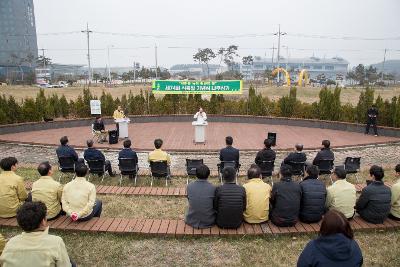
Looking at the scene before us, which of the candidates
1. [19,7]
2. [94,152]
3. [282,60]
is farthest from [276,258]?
[282,60]

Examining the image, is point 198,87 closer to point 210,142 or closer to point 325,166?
point 210,142

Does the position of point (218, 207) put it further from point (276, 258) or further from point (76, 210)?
point (76, 210)

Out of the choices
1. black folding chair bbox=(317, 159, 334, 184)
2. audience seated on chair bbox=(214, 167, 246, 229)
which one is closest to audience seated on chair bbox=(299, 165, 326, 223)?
audience seated on chair bbox=(214, 167, 246, 229)

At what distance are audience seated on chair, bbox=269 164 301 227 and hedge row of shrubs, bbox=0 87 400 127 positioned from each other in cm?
1352

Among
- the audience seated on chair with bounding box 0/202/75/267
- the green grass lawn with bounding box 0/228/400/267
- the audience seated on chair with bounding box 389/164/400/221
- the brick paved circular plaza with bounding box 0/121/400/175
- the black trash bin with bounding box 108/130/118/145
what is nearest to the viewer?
the audience seated on chair with bounding box 0/202/75/267

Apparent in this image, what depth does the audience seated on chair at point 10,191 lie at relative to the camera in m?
5.22

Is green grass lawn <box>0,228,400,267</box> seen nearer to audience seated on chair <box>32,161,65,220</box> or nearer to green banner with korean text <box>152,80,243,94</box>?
audience seated on chair <box>32,161,65,220</box>

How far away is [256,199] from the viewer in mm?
5176

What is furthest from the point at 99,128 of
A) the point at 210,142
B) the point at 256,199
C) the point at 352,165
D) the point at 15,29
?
the point at 15,29

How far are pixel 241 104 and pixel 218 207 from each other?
1602 centimetres

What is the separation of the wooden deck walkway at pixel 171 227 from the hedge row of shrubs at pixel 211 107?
13.1 metres

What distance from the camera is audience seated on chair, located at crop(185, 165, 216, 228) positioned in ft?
16.7

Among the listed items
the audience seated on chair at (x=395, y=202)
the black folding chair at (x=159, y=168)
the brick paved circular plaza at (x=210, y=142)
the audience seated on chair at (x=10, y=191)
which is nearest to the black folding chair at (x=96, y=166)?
the black folding chair at (x=159, y=168)

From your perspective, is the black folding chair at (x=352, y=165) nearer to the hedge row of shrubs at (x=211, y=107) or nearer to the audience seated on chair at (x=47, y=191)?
the audience seated on chair at (x=47, y=191)
